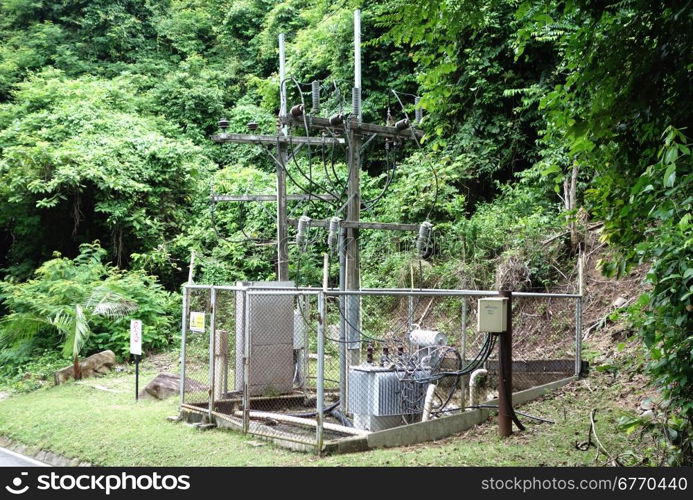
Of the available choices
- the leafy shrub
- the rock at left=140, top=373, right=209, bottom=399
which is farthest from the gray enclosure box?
the leafy shrub

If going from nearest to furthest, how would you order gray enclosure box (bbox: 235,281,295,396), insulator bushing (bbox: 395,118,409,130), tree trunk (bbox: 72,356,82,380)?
gray enclosure box (bbox: 235,281,295,396) < insulator bushing (bbox: 395,118,409,130) < tree trunk (bbox: 72,356,82,380)

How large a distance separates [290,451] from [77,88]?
19559 millimetres

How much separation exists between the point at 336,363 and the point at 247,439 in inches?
172

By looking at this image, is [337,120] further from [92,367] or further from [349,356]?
[92,367]

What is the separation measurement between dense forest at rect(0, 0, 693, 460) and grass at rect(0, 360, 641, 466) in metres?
2.21

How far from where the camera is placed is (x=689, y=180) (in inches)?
198

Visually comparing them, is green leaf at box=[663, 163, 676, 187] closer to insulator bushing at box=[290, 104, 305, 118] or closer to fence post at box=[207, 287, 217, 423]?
insulator bushing at box=[290, 104, 305, 118]

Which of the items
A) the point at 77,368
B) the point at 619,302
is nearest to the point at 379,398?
the point at 619,302

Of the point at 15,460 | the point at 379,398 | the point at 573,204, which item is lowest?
the point at 15,460

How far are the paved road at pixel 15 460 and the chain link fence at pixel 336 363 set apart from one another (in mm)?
2054

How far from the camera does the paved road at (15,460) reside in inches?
340

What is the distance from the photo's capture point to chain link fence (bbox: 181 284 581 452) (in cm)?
844

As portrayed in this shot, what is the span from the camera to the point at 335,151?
20922mm

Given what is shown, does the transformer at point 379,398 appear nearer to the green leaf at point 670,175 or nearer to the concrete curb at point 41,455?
the concrete curb at point 41,455
